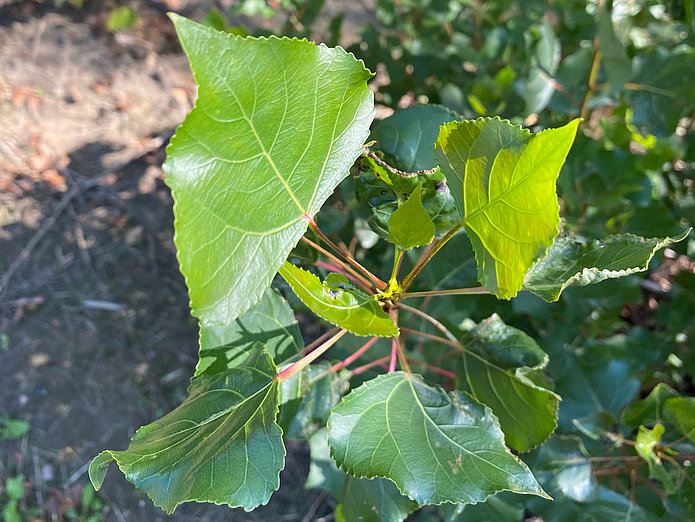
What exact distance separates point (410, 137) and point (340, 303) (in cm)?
Result: 36

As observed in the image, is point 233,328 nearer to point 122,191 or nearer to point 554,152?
point 554,152

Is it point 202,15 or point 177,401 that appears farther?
point 202,15

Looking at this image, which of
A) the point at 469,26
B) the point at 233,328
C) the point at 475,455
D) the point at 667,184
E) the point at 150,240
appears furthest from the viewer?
the point at 150,240

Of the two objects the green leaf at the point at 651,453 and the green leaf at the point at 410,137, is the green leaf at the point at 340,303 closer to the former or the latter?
the green leaf at the point at 410,137

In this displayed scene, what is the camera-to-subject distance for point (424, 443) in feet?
2.58

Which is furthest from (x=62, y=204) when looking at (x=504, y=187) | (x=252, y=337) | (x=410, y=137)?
(x=504, y=187)

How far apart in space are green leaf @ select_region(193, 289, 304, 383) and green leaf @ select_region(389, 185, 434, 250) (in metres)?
0.27

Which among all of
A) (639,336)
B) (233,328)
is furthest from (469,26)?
(233,328)

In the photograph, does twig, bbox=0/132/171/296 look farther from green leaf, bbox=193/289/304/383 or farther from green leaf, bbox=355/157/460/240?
green leaf, bbox=355/157/460/240

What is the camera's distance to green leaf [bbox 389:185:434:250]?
28.9 inches

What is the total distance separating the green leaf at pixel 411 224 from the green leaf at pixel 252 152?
10cm

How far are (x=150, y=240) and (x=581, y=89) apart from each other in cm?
216

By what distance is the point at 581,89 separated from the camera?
1.61 m

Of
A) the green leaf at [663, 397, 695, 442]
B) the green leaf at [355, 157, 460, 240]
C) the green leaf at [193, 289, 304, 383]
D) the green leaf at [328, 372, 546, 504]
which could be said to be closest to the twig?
the green leaf at [193, 289, 304, 383]
